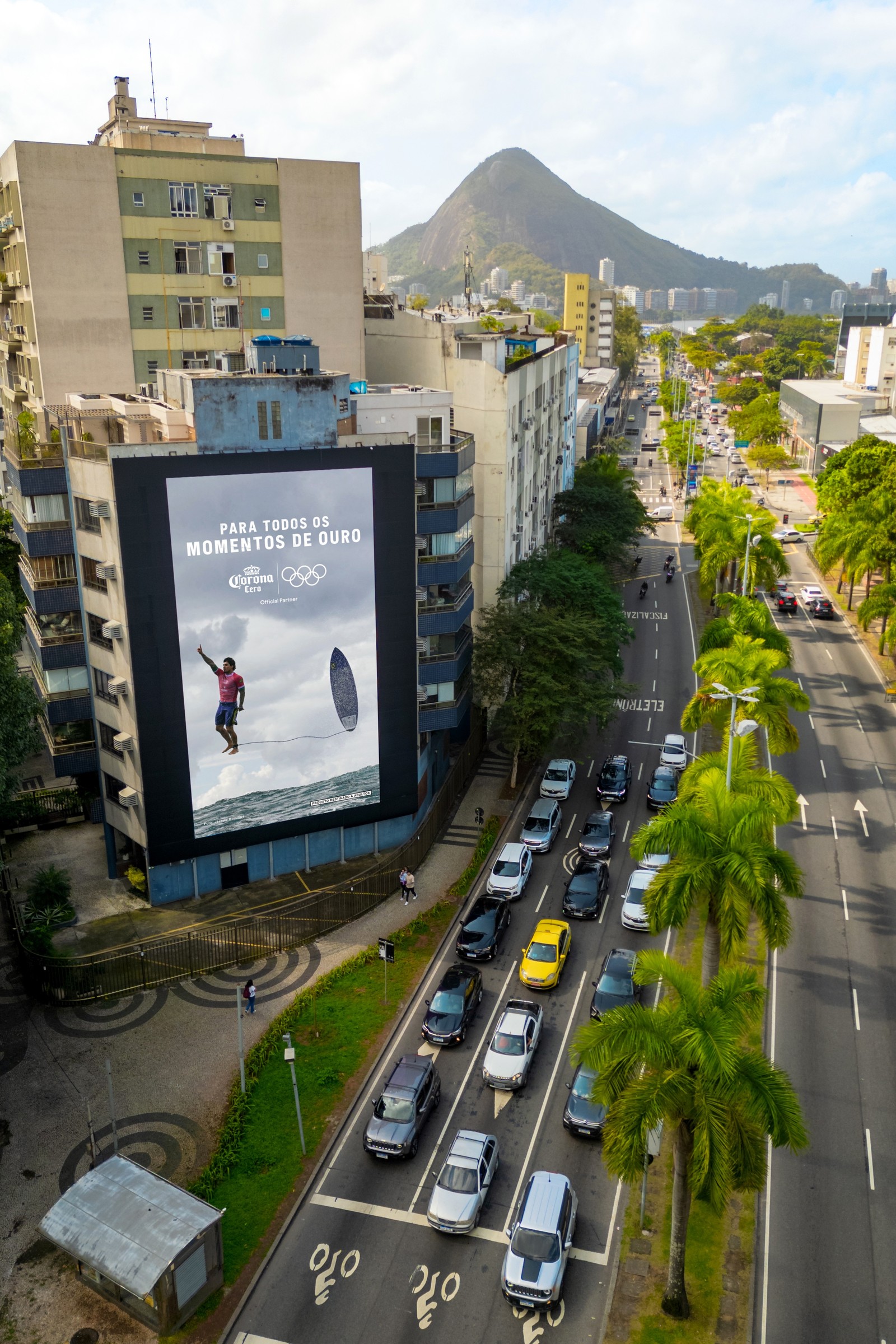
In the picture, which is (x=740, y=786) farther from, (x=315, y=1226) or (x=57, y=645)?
(x=57, y=645)

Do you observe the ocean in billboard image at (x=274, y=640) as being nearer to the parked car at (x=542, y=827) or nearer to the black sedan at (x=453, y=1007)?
the parked car at (x=542, y=827)

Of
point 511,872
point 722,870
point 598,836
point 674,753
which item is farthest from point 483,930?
point 674,753

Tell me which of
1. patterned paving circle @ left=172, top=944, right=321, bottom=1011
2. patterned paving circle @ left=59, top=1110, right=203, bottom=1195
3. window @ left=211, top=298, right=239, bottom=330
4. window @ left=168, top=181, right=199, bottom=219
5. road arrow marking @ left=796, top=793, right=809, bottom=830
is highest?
window @ left=168, top=181, right=199, bottom=219

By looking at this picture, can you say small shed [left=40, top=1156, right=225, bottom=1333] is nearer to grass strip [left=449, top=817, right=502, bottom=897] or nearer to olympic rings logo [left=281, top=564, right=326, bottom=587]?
grass strip [left=449, top=817, right=502, bottom=897]

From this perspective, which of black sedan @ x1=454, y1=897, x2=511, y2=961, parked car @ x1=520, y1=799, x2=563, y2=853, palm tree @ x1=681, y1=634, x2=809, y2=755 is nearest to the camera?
black sedan @ x1=454, y1=897, x2=511, y2=961

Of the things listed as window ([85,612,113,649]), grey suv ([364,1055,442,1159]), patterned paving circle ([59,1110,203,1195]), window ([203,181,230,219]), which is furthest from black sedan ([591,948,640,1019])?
window ([203,181,230,219])

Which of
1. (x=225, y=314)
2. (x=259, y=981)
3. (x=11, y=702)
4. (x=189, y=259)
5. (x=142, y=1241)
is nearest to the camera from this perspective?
(x=142, y=1241)

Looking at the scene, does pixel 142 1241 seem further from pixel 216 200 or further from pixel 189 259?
pixel 216 200
